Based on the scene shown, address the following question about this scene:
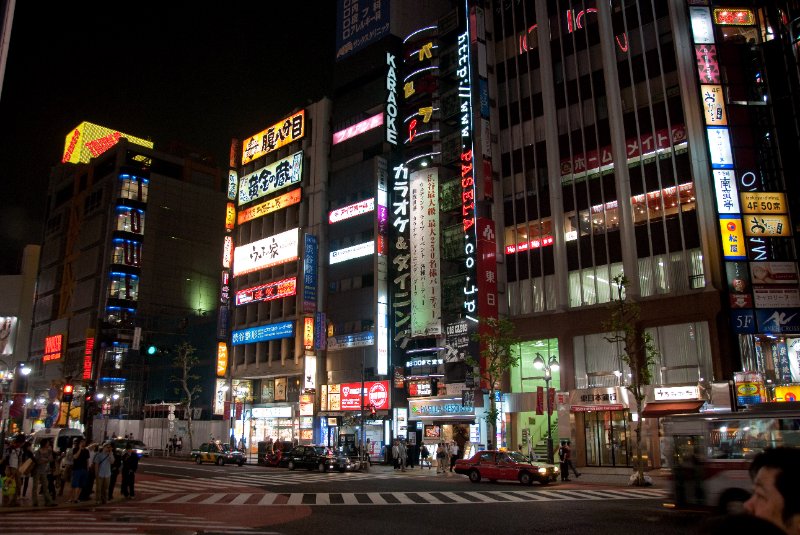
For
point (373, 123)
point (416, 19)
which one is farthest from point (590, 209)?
point (416, 19)

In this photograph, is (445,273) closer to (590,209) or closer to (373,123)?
(590,209)

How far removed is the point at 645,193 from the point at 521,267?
9.86 m

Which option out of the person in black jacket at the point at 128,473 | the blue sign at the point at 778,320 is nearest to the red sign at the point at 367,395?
the blue sign at the point at 778,320

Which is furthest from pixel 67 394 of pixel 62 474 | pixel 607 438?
pixel 607 438

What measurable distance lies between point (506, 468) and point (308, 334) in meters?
31.9

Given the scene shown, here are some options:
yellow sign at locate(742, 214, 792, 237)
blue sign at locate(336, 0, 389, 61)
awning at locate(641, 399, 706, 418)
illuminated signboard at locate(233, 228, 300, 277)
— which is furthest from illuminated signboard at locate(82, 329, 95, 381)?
yellow sign at locate(742, 214, 792, 237)

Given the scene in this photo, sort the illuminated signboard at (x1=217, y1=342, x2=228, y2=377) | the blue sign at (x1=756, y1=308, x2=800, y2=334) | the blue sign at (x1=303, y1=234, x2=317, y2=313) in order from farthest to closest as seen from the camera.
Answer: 1. the illuminated signboard at (x1=217, y1=342, x2=228, y2=377)
2. the blue sign at (x1=303, y1=234, x2=317, y2=313)
3. the blue sign at (x1=756, y1=308, x2=800, y2=334)

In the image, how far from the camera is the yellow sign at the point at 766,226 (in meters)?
35.4

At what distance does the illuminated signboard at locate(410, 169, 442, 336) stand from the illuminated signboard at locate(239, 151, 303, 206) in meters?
18.6

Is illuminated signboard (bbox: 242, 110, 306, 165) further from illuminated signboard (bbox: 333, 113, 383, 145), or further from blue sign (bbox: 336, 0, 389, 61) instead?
blue sign (bbox: 336, 0, 389, 61)

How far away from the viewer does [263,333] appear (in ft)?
209

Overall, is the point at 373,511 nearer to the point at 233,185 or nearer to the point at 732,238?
the point at 732,238

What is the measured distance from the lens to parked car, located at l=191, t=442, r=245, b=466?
46031 mm

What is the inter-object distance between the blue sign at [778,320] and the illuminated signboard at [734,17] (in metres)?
18.1
